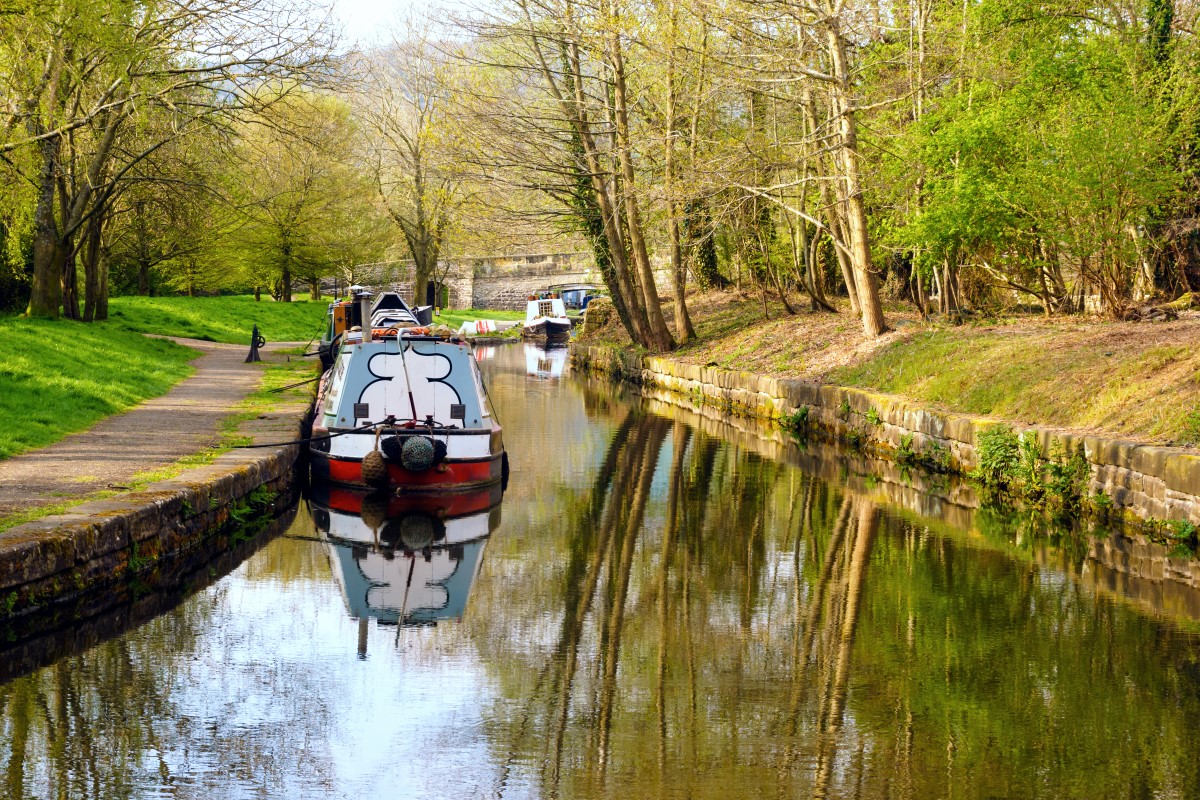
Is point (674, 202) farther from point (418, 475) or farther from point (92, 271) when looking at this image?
point (92, 271)

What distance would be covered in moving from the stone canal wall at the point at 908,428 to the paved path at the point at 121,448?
860 cm

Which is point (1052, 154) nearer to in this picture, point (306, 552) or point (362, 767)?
point (306, 552)

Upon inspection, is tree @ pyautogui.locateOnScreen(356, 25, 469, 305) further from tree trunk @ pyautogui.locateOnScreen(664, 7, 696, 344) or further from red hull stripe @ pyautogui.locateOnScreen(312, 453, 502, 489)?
red hull stripe @ pyautogui.locateOnScreen(312, 453, 502, 489)

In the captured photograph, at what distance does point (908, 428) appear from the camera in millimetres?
17547

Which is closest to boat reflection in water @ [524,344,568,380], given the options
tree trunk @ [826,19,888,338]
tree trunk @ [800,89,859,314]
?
tree trunk @ [800,89,859,314]

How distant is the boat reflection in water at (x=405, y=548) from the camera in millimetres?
9969

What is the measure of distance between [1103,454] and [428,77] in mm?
30081

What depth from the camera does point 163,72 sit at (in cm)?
2181

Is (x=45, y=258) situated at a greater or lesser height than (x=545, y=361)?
greater

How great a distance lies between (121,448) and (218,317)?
94.1 feet

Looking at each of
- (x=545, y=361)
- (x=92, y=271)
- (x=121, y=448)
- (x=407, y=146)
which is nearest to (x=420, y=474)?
(x=121, y=448)

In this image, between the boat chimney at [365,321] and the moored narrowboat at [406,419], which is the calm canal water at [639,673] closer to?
the moored narrowboat at [406,419]

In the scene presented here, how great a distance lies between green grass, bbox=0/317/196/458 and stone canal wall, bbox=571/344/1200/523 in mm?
9993

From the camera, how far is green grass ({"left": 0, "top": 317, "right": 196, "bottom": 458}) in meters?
15.0
